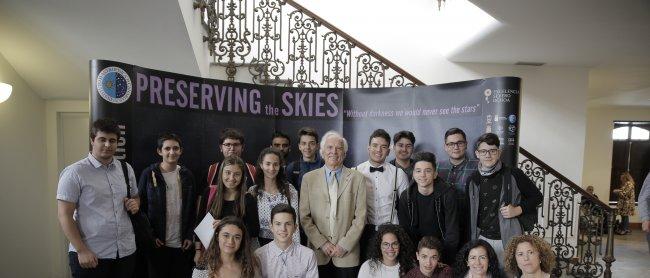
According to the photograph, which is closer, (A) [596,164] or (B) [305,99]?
(B) [305,99]

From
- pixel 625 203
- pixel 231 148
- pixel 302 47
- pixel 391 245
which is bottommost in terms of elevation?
pixel 625 203

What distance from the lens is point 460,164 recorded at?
10.7 feet

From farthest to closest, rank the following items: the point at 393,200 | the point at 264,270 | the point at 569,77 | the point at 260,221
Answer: the point at 569,77
the point at 393,200
the point at 260,221
the point at 264,270

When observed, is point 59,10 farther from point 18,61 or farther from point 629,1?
point 629,1

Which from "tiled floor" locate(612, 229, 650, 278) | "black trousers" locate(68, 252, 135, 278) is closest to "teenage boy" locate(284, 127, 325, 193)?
"black trousers" locate(68, 252, 135, 278)

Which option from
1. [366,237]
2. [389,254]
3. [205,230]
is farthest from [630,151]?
[205,230]

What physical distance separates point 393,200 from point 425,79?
360 cm

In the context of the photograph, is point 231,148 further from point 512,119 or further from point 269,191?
point 512,119

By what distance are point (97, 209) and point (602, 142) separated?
1155 cm

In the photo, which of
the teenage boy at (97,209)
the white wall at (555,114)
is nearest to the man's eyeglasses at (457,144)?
the teenage boy at (97,209)

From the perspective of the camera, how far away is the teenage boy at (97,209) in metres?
2.26

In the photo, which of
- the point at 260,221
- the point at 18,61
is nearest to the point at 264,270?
the point at 260,221

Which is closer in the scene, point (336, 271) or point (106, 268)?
point (106, 268)

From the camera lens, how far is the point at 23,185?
427 centimetres
